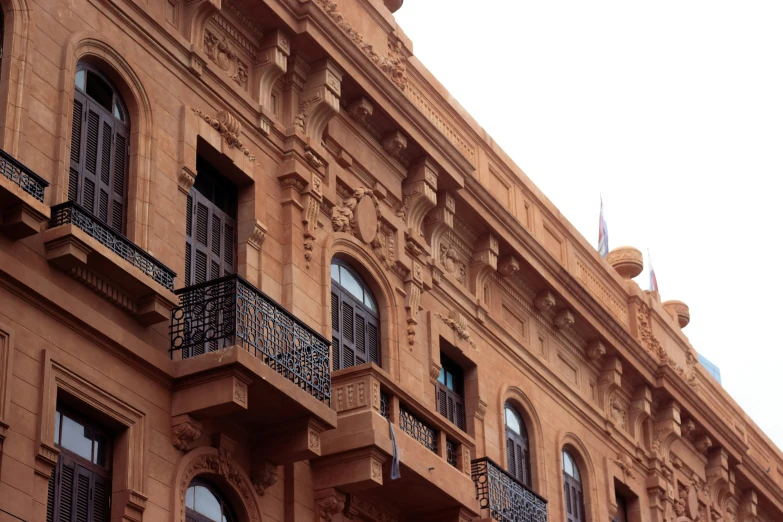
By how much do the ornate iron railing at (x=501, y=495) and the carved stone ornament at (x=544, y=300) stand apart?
4.62m

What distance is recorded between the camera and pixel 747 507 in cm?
3388

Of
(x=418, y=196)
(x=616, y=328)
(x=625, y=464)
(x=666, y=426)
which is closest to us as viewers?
(x=418, y=196)

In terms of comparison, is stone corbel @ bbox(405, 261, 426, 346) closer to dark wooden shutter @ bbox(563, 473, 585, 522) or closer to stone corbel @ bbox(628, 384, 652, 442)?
dark wooden shutter @ bbox(563, 473, 585, 522)

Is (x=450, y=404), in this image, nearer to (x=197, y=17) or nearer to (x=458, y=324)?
(x=458, y=324)

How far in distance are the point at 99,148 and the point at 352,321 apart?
17.5ft

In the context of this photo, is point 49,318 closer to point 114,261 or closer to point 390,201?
point 114,261

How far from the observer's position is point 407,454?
19547 millimetres

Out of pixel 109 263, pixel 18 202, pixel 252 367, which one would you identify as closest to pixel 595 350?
pixel 252 367

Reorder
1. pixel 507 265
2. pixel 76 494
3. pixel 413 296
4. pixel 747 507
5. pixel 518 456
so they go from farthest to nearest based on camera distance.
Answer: pixel 747 507 < pixel 507 265 < pixel 518 456 < pixel 413 296 < pixel 76 494

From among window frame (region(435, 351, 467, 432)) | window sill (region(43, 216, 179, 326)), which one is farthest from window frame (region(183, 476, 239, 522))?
window frame (region(435, 351, 467, 432))

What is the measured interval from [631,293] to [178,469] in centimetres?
1617

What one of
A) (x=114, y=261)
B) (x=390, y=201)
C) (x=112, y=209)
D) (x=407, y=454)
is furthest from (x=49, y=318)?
(x=390, y=201)

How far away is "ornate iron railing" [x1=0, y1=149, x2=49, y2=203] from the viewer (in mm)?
15414

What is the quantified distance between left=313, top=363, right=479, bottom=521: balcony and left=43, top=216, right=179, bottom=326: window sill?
9.92 feet
